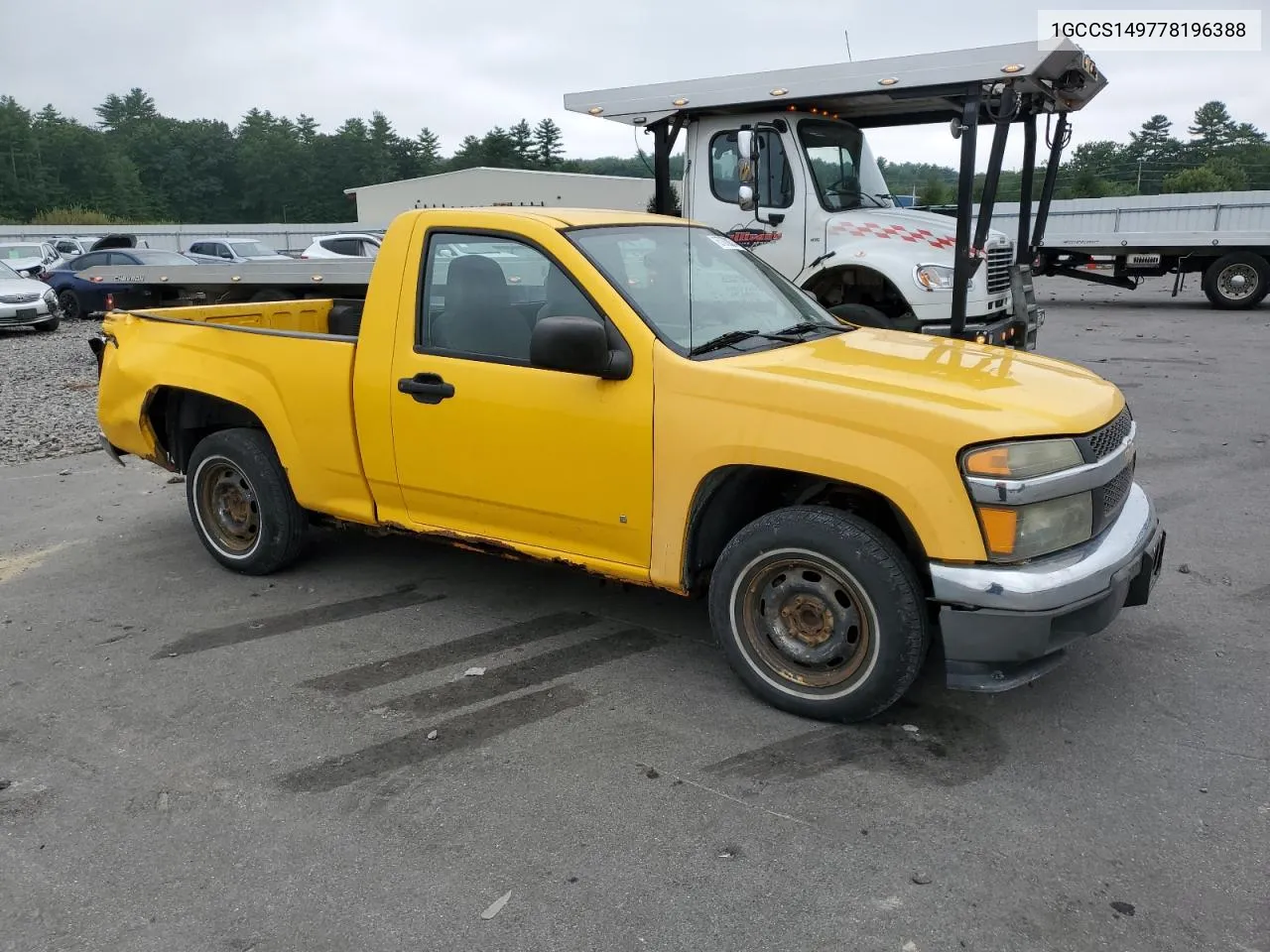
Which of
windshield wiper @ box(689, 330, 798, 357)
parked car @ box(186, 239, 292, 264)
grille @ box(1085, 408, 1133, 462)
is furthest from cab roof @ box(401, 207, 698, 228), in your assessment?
parked car @ box(186, 239, 292, 264)

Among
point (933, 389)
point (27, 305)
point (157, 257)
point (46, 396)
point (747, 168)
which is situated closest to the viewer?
point (933, 389)

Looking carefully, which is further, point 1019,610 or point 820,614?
point 820,614

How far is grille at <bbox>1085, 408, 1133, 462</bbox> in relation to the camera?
3.65 metres

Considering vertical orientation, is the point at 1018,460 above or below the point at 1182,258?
below

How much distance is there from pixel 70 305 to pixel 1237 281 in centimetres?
2170

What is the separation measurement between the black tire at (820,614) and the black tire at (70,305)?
1939cm

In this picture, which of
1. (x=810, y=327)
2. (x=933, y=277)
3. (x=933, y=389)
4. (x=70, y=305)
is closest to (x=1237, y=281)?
(x=933, y=277)

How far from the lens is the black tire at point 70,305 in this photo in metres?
19.7

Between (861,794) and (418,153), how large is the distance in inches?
4351

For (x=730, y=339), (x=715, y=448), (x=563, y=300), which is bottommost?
(x=715, y=448)

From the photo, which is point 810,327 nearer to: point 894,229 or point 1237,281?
point 894,229

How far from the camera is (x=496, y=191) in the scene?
5800 cm

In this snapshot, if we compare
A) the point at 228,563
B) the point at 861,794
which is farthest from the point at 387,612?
the point at 861,794

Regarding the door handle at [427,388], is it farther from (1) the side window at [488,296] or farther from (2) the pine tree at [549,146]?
(2) the pine tree at [549,146]
